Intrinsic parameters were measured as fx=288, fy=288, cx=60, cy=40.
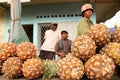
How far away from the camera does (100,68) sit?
7.38 feet

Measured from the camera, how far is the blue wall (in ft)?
29.1

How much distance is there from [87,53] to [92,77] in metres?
0.21

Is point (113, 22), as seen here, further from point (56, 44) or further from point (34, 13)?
point (34, 13)

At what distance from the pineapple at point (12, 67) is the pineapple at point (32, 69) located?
0.11 metres

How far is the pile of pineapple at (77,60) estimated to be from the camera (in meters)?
2.29

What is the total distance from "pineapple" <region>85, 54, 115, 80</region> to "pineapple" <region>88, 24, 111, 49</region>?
0.79 ft

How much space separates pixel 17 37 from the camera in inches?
134

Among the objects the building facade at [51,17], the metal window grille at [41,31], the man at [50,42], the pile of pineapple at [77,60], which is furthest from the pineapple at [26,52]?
the metal window grille at [41,31]

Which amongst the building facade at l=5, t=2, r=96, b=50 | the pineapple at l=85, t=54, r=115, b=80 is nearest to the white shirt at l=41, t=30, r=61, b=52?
the building facade at l=5, t=2, r=96, b=50

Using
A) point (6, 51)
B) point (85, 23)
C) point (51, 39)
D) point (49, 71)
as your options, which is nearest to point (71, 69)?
point (49, 71)

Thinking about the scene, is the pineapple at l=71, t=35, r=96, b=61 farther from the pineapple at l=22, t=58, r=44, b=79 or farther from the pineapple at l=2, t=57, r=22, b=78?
the pineapple at l=2, t=57, r=22, b=78

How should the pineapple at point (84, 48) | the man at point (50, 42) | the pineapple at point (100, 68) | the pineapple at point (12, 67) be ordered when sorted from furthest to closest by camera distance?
the man at point (50, 42), the pineapple at point (12, 67), the pineapple at point (84, 48), the pineapple at point (100, 68)

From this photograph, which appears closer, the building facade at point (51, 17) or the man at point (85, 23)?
the man at point (85, 23)

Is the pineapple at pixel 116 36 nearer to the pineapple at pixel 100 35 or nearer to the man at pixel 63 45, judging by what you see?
the pineapple at pixel 100 35
